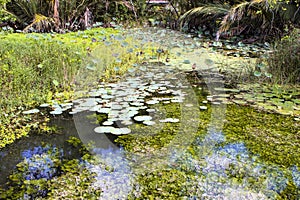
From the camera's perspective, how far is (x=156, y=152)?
1.84 meters

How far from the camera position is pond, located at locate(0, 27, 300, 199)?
1.48 meters

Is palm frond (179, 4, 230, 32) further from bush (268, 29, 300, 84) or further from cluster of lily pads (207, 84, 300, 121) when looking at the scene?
cluster of lily pads (207, 84, 300, 121)

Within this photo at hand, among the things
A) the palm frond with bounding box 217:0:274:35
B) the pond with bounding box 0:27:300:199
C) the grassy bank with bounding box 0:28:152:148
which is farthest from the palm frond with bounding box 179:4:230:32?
the pond with bounding box 0:27:300:199

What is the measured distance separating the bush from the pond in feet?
2.38

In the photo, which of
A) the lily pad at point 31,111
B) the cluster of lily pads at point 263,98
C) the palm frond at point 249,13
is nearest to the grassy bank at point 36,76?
the lily pad at point 31,111

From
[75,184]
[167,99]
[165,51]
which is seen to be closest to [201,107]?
[167,99]

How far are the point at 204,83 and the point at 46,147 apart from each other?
74.5 inches

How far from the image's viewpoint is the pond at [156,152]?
4.85 feet

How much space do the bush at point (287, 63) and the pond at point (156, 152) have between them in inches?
28.5

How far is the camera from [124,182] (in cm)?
153

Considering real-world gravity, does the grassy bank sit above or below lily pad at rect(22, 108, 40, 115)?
above

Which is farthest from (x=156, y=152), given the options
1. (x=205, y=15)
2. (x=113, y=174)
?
(x=205, y=15)

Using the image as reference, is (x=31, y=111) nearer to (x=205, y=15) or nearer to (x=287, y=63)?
(x=287, y=63)

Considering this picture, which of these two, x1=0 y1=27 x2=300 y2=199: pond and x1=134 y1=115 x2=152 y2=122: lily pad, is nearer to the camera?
x1=0 y1=27 x2=300 y2=199: pond
